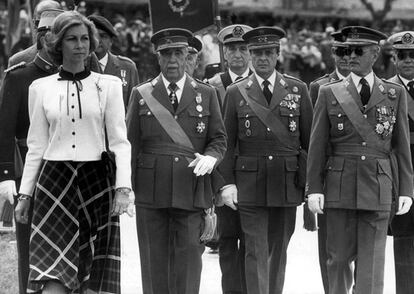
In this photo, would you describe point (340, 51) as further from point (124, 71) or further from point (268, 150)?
point (124, 71)

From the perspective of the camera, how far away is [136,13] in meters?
36.3

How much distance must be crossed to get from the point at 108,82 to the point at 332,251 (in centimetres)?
226

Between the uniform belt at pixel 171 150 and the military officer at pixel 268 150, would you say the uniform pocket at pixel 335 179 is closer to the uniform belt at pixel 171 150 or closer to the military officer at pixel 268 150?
the military officer at pixel 268 150

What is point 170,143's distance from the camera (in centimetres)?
958

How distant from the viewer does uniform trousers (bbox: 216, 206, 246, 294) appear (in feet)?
34.3

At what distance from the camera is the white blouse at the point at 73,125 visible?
827 centimetres

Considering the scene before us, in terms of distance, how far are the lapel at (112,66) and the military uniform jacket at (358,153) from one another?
2.63 meters

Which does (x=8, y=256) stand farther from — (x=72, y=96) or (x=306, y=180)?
(x=72, y=96)

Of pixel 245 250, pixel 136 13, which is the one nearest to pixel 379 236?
pixel 245 250

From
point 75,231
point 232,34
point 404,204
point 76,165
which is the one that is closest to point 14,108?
point 76,165

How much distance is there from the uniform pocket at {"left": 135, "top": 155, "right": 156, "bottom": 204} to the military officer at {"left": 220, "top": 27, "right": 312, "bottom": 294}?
0.74 m

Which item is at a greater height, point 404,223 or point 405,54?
point 405,54

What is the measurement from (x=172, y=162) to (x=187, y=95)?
51 centimetres

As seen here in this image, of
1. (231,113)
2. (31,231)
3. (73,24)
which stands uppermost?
(73,24)
